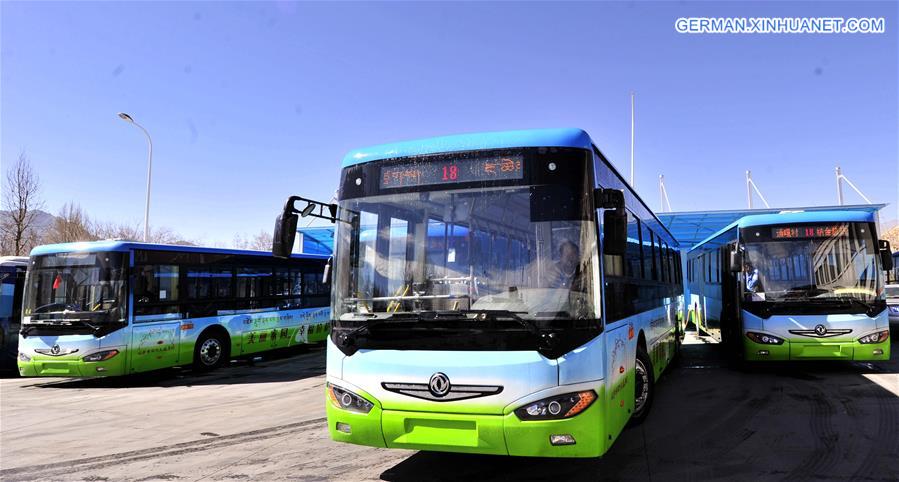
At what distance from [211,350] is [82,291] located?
3152mm

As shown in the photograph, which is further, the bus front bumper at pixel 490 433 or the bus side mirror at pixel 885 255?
the bus side mirror at pixel 885 255

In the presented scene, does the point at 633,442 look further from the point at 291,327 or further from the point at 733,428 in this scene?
the point at 291,327

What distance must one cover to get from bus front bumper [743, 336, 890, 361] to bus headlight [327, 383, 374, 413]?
26.6 ft

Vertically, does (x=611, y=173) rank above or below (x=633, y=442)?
above

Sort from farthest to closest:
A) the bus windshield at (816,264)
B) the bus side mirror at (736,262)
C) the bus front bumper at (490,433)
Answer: the bus side mirror at (736,262) → the bus windshield at (816,264) → the bus front bumper at (490,433)

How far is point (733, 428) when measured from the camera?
22.4 ft

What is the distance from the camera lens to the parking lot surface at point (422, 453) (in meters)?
5.41

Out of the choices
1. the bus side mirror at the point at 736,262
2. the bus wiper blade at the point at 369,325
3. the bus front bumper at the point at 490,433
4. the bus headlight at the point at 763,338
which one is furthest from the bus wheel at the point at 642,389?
the bus side mirror at the point at 736,262

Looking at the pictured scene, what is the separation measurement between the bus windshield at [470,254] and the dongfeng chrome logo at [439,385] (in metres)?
0.46

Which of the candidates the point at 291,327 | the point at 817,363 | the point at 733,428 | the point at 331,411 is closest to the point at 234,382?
the point at 291,327

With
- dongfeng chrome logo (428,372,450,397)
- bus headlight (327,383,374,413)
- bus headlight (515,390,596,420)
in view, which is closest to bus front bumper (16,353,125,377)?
bus headlight (327,383,374,413)

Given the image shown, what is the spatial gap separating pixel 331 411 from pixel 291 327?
11.5 meters

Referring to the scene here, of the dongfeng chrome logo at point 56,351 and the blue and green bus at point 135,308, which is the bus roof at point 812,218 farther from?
the dongfeng chrome logo at point 56,351

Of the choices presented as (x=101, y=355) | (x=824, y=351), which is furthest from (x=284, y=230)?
(x=824, y=351)
